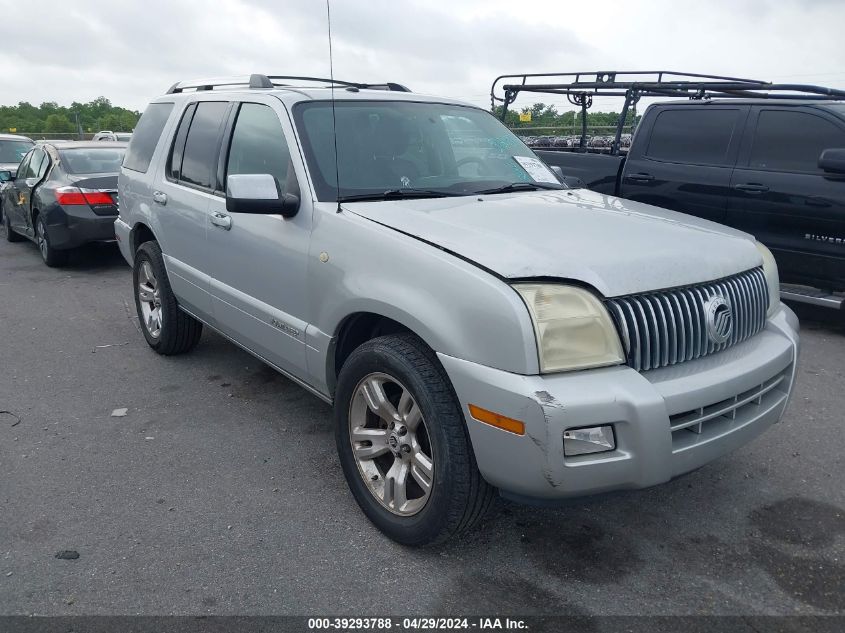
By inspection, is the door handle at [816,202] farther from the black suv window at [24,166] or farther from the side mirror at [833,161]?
the black suv window at [24,166]

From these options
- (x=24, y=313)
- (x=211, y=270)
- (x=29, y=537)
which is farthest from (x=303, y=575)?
(x=24, y=313)

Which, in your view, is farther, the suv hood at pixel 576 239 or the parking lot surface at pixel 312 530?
the parking lot surface at pixel 312 530

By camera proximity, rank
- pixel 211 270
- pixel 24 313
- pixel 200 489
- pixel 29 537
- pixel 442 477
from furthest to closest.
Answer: pixel 24 313 < pixel 211 270 < pixel 200 489 < pixel 29 537 < pixel 442 477

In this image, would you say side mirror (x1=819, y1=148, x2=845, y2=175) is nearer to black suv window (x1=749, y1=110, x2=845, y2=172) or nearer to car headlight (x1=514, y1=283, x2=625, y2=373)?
black suv window (x1=749, y1=110, x2=845, y2=172)

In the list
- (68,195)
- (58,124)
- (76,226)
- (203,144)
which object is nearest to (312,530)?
(203,144)

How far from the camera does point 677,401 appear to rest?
2414 mm

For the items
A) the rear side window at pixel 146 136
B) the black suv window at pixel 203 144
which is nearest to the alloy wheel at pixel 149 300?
the rear side window at pixel 146 136

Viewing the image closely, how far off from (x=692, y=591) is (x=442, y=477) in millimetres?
1015

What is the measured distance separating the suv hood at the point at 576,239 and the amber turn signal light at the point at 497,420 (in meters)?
0.46

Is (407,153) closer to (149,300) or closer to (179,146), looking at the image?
(179,146)

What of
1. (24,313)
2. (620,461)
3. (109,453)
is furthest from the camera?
(24,313)

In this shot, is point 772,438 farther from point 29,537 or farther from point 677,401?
point 29,537

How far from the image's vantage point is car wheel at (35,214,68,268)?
8.74 m

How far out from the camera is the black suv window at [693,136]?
20.7ft
